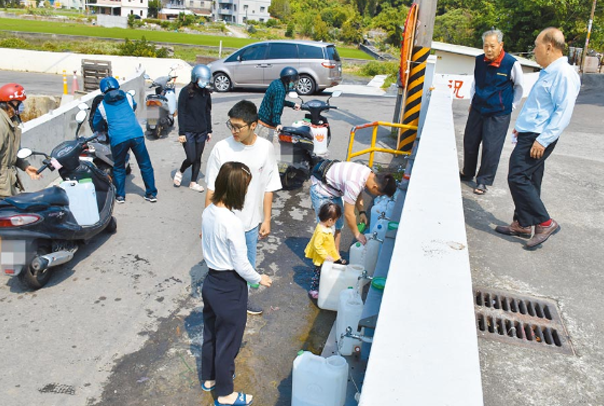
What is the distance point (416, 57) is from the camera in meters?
10.0

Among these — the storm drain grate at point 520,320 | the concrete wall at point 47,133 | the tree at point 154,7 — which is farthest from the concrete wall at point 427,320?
the tree at point 154,7

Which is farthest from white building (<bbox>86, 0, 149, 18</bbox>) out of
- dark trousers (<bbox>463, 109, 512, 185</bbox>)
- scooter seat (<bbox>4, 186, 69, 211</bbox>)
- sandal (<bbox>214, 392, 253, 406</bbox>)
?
sandal (<bbox>214, 392, 253, 406</bbox>)

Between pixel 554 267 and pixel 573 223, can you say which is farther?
pixel 573 223

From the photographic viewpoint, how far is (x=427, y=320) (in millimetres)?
2400

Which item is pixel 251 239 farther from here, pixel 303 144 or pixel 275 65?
pixel 275 65

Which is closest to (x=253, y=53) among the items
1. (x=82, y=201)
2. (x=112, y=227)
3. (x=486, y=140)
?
(x=486, y=140)

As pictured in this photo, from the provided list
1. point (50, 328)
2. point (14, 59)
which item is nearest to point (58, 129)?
point (50, 328)

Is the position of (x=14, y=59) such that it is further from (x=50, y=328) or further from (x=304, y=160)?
(x=50, y=328)

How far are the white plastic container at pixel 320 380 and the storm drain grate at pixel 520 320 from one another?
1178mm

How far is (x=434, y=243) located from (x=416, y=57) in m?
7.55

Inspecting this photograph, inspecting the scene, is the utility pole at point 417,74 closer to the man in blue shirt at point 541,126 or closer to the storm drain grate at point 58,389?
the man in blue shirt at point 541,126

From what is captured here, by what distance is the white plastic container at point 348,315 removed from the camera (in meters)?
Result: 3.74

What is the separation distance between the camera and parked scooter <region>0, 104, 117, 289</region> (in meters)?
4.70

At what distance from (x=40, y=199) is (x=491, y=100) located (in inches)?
193
